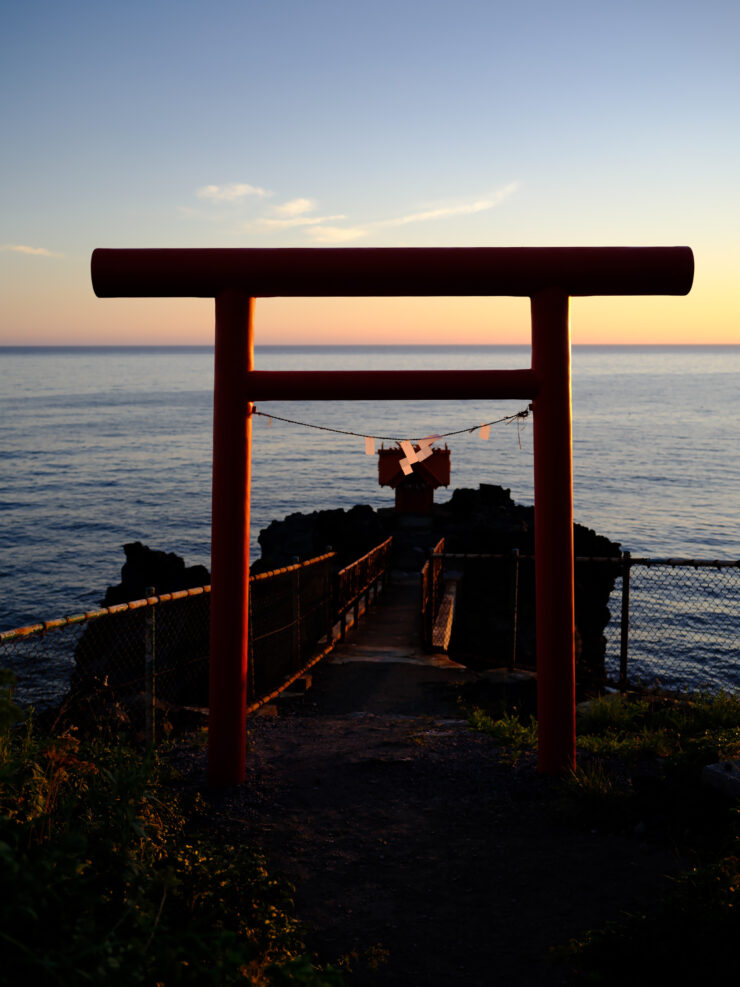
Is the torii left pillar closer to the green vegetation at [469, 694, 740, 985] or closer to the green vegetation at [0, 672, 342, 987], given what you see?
the green vegetation at [0, 672, 342, 987]

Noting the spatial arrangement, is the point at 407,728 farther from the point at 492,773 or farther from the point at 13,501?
the point at 13,501

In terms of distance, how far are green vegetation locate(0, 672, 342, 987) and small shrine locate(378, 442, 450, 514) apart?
49.2 ft

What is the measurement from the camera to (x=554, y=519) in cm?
609

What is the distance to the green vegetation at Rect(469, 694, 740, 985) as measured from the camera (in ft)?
11.8

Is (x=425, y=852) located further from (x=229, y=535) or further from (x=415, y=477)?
(x=415, y=477)

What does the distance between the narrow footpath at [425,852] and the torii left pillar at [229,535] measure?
16.9 inches

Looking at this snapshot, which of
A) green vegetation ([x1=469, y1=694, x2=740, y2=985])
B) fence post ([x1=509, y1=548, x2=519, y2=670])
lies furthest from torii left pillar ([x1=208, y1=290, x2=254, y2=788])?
fence post ([x1=509, y1=548, x2=519, y2=670])

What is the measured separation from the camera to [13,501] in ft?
147

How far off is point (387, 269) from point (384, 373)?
2.66ft

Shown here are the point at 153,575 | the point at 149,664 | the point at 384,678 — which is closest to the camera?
the point at 149,664

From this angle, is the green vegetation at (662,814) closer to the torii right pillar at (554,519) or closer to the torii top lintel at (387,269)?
the torii right pillar at (554,519)

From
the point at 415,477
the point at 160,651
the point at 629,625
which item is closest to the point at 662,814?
the point at 160,651

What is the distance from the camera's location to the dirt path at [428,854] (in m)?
4.06

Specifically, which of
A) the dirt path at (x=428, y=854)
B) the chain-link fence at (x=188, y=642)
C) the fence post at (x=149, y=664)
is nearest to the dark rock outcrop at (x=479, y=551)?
the chain-link fence at (x=188, y=642)
